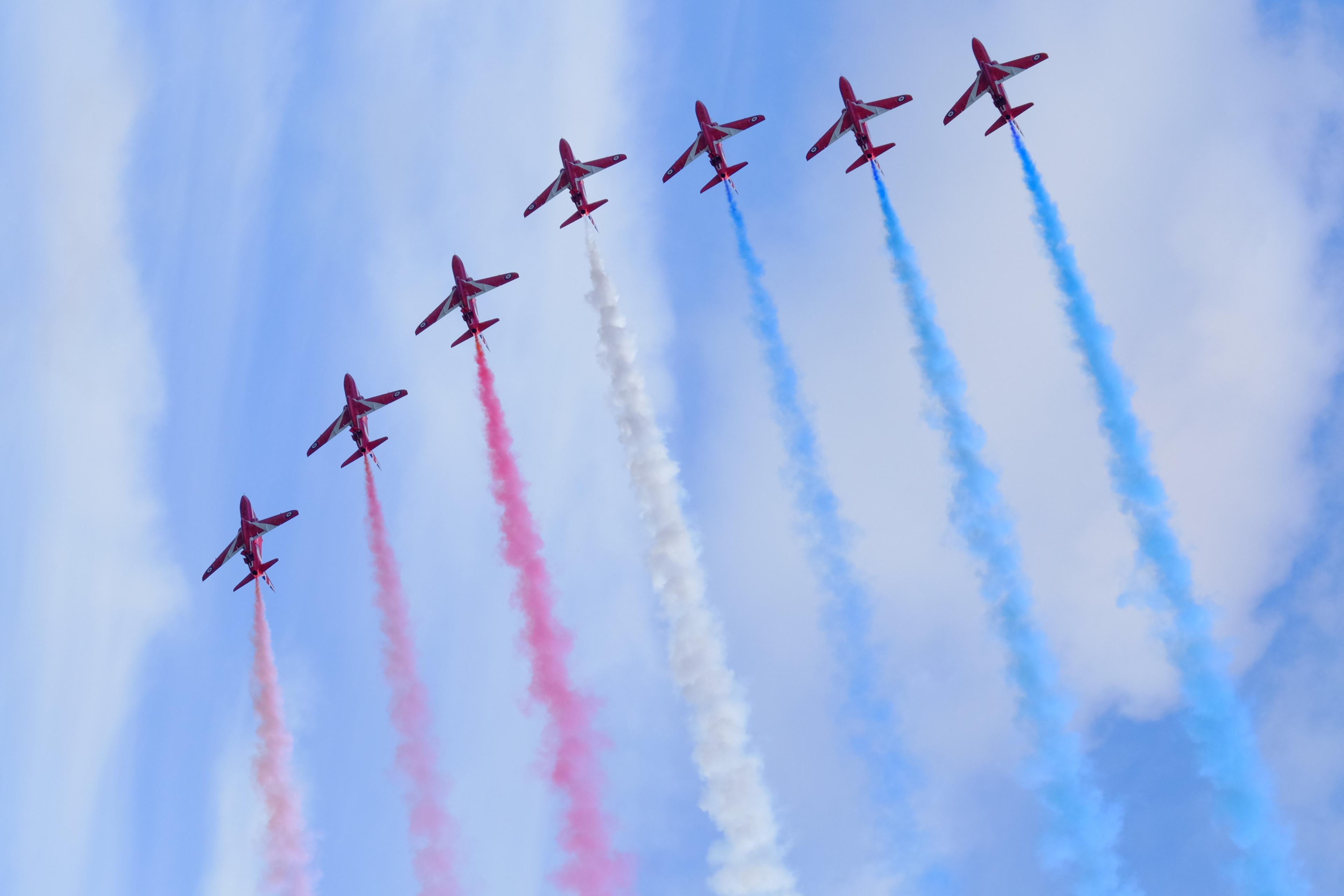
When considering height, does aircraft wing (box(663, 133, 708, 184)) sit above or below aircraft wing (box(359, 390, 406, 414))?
above

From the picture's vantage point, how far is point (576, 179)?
90.4 m

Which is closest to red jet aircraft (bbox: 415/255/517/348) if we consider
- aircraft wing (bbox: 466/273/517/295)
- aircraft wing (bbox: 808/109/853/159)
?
aircraft wing (bbox: 466/273/517/295)

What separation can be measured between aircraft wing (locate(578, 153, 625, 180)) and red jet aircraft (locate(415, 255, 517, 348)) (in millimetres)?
9462

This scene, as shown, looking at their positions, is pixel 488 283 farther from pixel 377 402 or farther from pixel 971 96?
pixel 971 96

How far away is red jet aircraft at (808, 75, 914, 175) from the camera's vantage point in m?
86.8

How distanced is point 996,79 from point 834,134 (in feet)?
39.5

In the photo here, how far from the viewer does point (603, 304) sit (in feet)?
300

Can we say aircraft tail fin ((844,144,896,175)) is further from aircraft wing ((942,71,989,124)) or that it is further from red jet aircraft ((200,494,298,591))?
red jet aircraft ((200,494,298,591))

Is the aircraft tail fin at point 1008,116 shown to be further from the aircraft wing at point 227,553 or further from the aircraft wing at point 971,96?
the aircraft wing at point 227,553

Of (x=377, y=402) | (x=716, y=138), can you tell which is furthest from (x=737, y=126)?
(x=377, y=402)

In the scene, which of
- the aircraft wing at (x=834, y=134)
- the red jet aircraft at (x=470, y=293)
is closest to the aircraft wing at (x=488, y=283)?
the red jet aircraft at (x=470, y=293)

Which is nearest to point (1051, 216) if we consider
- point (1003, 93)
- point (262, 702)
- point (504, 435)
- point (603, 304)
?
point (1003, 93)

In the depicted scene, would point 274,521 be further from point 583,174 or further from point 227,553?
point 583,174

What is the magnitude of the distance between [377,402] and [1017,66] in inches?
2111
